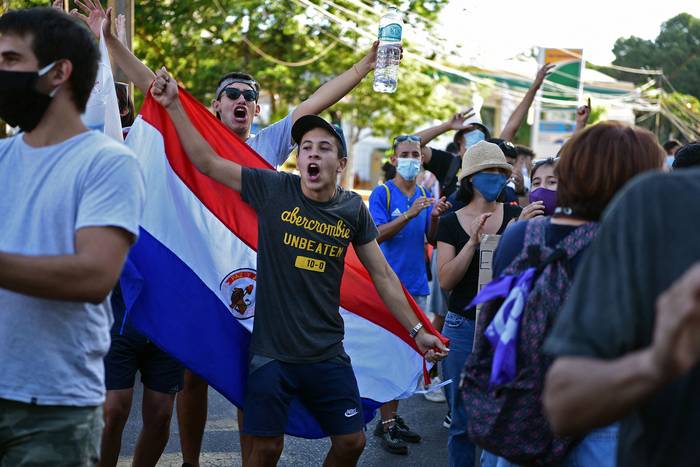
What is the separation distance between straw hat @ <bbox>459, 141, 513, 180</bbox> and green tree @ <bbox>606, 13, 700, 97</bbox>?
199 feet

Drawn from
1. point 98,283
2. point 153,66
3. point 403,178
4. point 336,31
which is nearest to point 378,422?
point 403,178

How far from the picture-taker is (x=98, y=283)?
8.60 feet

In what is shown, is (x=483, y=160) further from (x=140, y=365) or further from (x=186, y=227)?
(x=140, y=365)

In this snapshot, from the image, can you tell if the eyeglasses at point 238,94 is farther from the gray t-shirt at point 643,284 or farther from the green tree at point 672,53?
the green tree at point 672,53

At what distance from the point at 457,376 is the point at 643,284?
342 cm

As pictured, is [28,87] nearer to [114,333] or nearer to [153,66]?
[114,333]

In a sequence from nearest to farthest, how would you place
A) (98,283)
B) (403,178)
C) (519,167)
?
1. (98,283)
2. (403,178)
3. (519,167)

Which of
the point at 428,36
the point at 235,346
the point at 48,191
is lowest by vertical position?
the point at 235,346

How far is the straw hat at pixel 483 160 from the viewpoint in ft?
18.0

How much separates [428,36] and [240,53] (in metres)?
6.08

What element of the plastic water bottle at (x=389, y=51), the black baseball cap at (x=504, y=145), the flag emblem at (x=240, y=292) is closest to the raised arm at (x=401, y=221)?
the black baseball cap at (x=504, y=145)

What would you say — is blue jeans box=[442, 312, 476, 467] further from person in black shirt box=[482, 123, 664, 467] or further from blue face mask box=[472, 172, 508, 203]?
person in black shirt box=[482, 123, 664, 467]

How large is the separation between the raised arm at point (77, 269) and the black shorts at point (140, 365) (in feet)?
7.50

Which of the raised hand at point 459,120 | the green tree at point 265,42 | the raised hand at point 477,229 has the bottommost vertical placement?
the raised hand at point 477,229
